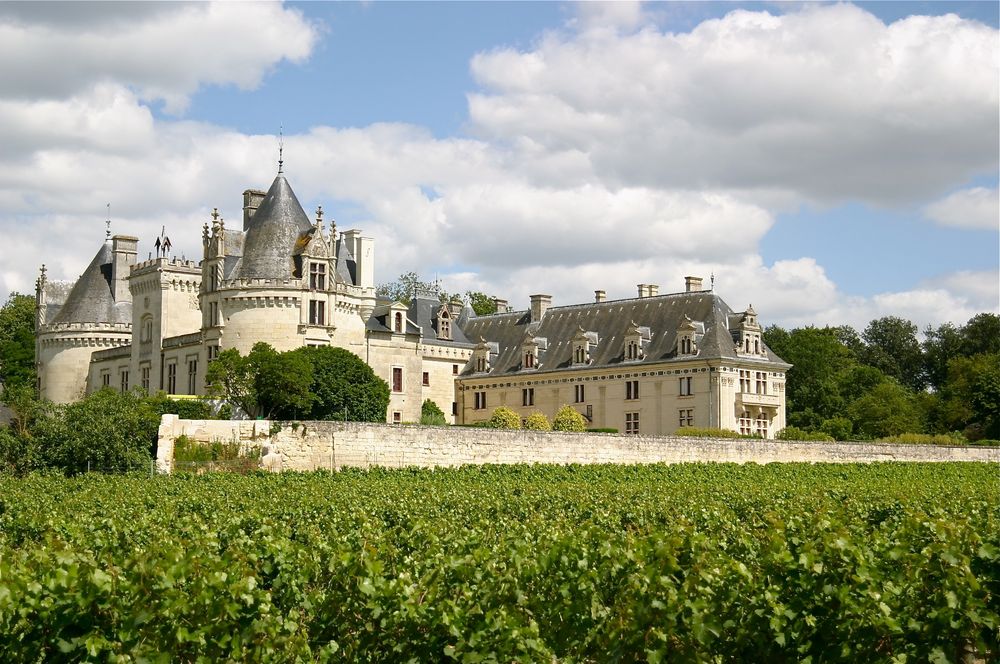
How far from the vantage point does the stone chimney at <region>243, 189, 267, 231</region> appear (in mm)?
57531

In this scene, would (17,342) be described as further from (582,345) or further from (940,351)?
(940,351)

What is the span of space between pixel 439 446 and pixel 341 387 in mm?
11622

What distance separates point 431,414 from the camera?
60719 mm

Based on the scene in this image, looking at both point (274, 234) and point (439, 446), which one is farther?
point (274, 234)

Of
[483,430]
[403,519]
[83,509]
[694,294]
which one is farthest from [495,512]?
[694,294]

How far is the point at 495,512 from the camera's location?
23.0 meters

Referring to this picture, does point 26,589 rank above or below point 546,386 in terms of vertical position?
below

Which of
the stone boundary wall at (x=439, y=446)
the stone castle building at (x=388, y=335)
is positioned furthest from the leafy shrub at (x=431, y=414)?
the stone boundary wall at (x=439, y=446)

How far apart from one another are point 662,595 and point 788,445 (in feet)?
132

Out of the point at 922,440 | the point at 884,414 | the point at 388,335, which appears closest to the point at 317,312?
the point at 388,335

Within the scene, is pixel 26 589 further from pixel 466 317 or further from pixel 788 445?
pixel 466 317

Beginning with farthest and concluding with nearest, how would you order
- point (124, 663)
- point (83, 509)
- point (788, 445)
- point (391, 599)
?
1. point (788, 445)
2. point (83, 509)
3. point (391, 599)
4. point (124, 663)

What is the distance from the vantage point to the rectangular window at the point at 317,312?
52812 millimetres

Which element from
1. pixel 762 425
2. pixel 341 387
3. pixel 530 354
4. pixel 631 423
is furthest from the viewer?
pixel 530 354
